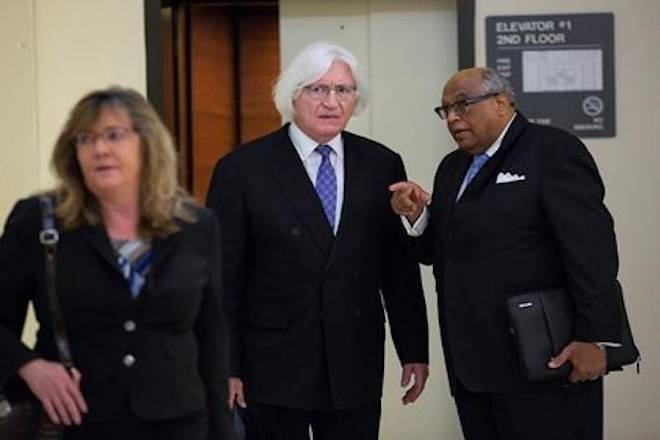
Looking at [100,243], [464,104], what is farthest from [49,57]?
[100,243]

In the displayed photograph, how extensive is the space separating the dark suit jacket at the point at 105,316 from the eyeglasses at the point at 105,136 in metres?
0.18

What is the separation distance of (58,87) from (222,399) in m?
2.75

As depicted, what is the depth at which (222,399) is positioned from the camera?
8.57 feet

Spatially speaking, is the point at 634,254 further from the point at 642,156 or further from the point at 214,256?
the point at 214,256

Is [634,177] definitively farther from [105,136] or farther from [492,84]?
[105,136]

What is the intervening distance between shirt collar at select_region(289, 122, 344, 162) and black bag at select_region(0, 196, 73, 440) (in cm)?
118

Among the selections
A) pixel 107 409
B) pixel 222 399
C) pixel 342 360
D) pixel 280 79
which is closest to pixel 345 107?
pixel 280 79

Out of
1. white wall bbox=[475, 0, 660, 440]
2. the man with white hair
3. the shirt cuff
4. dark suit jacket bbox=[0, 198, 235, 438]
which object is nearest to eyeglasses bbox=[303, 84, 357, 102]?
the man with white hair

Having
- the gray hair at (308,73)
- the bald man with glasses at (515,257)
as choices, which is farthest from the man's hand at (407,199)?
the gray hair at (308,73)

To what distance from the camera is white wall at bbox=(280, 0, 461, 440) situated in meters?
5.03

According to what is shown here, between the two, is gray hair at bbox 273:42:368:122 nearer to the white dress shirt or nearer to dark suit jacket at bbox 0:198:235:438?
the white dress shirt

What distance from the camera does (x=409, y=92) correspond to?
5043mm

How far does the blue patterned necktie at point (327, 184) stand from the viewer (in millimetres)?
3412

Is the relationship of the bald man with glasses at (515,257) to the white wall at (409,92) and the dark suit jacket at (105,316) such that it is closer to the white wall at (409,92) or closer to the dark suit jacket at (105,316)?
the dark suit jacket at (105,316)
